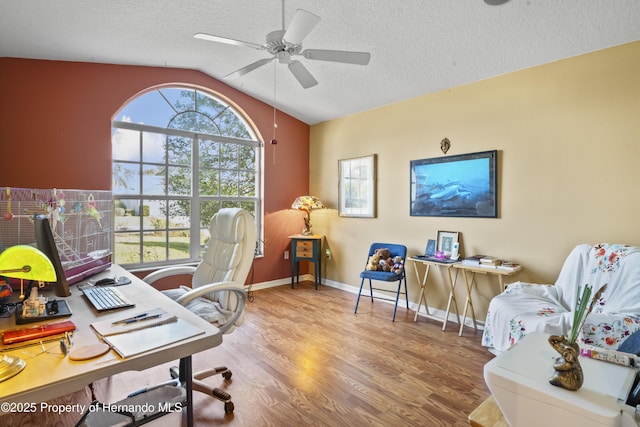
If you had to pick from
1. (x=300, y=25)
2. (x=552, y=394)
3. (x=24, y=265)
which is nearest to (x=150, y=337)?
(x=24, y=265)

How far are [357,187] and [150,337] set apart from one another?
3.67m

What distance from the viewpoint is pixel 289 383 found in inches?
89.5

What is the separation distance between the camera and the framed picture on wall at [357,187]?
172 inches

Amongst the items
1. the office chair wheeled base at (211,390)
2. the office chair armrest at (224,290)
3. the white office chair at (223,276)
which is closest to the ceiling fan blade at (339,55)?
the white office chair at (223,276)

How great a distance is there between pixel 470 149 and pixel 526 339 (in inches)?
104

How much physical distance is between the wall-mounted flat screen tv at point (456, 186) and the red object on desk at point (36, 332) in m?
3.30

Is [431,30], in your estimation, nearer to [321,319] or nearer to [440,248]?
[440,248]

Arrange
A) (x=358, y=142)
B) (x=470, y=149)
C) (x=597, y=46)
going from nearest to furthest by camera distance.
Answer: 1. (x=597, y=46)
2. (x=470, y=149)
3. (x=358, y=142)

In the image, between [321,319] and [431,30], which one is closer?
[431,30]

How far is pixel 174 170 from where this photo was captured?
4.14m

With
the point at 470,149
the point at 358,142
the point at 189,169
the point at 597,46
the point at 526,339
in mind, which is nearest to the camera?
the point at 526,339

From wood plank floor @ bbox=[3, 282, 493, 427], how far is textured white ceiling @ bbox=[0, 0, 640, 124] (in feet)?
8.39

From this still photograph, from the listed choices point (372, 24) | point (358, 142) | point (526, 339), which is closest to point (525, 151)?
point (372, 24)

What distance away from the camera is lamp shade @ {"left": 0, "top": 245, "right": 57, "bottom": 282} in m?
1.20
